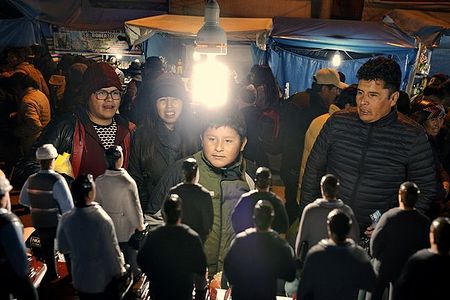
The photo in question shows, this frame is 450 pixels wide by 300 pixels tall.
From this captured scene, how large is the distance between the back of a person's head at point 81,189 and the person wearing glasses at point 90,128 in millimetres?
1073

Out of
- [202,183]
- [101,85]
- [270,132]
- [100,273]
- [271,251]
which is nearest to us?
[271,251]

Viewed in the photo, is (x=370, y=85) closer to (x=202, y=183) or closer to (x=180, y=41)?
(x=202, y=183)

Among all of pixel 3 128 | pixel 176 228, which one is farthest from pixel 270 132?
pixel 3 128

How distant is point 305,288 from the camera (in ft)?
8.92

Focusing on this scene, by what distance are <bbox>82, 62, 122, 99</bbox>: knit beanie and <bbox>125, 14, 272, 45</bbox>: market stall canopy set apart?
153 inches

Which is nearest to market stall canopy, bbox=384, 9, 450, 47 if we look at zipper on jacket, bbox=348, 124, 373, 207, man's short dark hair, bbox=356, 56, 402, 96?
man's short dark hair, bbox=356, 56, 402, 96

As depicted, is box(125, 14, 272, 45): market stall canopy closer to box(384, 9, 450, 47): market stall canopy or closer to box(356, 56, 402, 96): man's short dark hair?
box(384, 9, 450, 47): market stall canopy

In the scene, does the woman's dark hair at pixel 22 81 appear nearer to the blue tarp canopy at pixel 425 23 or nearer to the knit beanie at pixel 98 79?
the knit beanie at pixel 98 79

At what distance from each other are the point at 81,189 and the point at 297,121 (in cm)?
356

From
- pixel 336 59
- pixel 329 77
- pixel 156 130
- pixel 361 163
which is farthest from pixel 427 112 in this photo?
pixel 336 59

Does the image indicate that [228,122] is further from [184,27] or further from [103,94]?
[184,27]

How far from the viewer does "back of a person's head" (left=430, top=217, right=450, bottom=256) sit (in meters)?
2.47

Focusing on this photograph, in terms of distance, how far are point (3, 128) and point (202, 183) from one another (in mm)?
6098

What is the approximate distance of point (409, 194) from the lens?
2922 mm
